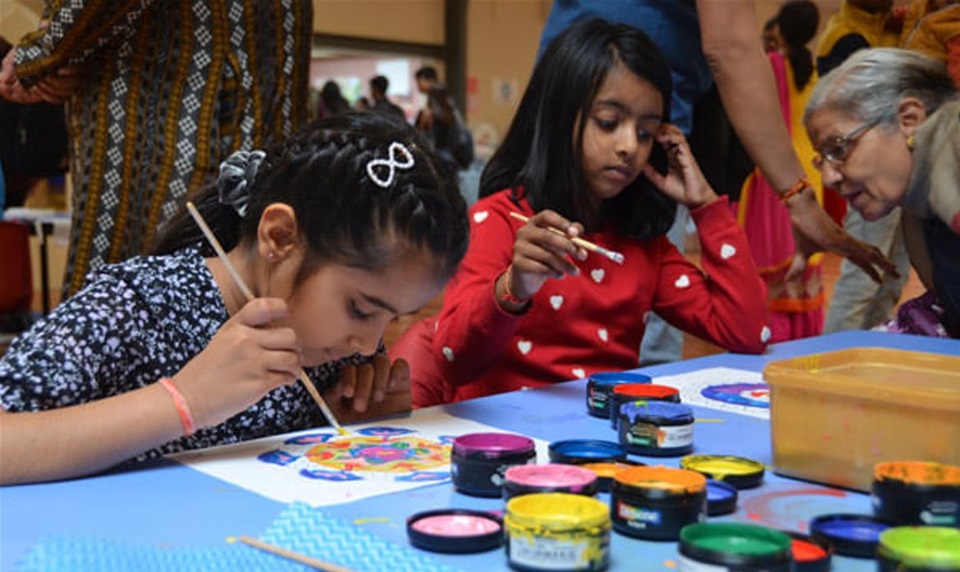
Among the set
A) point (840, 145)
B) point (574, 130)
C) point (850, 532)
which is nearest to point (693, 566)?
point (850, 532)

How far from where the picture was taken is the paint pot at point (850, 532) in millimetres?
761

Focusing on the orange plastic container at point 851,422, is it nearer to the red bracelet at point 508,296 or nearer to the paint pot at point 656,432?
the paint pot at point 656,432

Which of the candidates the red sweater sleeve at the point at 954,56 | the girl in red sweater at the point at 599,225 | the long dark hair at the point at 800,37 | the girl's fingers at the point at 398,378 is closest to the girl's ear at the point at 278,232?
the girl's fingers at the point at 398,378

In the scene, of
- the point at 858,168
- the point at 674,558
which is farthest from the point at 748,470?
the point at 858,168

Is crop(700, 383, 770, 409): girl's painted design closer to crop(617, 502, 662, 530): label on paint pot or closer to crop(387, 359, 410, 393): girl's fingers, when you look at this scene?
crop(387, 359, 410, 393): girl's fingers

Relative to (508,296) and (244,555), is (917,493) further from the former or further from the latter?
(508,296)

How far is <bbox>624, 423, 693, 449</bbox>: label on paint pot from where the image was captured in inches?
41.4

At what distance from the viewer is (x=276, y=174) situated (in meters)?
1.21

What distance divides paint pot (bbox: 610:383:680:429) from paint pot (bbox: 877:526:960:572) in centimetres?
47

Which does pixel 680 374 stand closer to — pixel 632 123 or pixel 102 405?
pixel 632 123

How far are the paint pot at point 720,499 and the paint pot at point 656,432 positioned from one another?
6.4 inches

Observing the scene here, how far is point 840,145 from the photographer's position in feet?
6.35

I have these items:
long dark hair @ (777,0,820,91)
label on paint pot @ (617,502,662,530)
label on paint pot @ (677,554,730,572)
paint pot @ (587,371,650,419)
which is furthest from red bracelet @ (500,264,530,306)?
long dark hair @ (777,0,820,91)

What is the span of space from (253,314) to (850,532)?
21.7 inches
